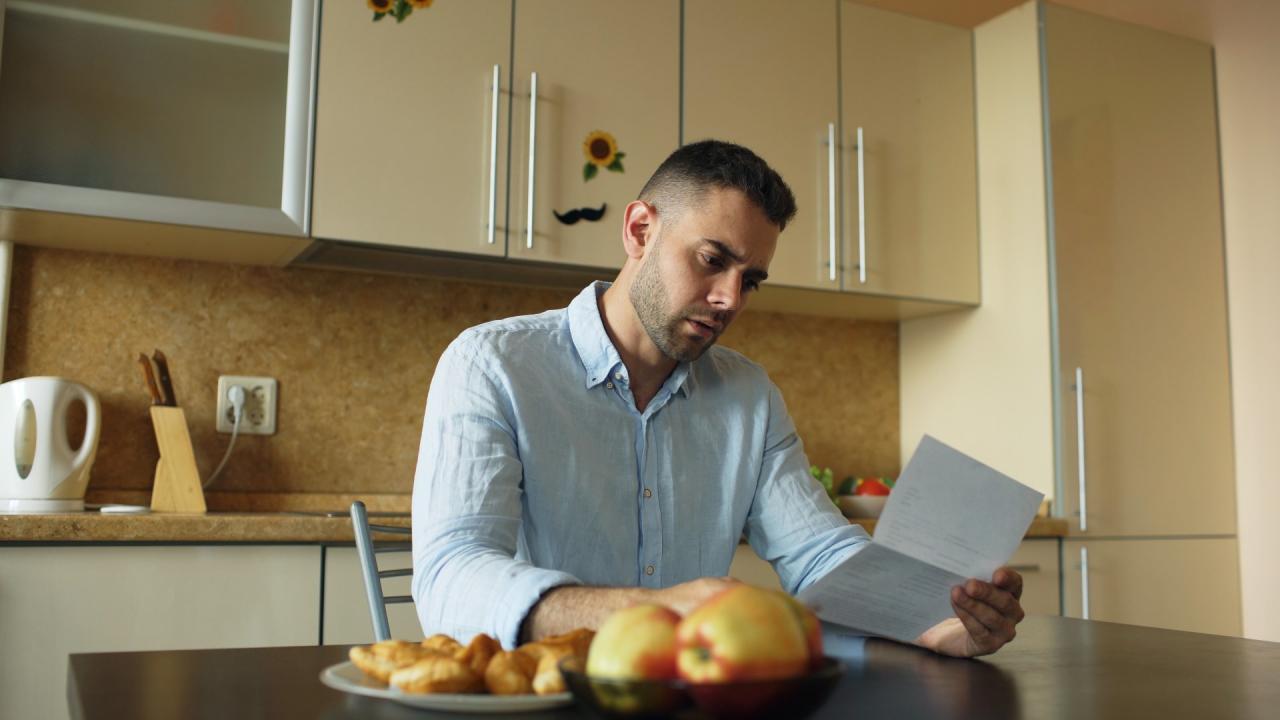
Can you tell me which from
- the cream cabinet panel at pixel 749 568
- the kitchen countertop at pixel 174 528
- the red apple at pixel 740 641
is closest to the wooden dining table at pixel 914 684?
the red apple at pixel 740 641

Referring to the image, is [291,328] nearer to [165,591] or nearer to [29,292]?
[29,292]

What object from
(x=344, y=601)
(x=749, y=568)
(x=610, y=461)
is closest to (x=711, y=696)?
(x=610, y=461)

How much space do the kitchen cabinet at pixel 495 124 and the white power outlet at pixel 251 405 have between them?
46 centimetres

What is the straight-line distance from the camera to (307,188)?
2.17m

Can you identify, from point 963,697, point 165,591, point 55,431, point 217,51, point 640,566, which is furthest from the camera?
point 217,51

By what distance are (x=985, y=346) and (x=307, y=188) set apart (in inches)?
68.3

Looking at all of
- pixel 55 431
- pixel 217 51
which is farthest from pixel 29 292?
pixel 217 51

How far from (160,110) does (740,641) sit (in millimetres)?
1924

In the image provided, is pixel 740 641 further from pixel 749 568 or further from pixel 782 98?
pixel 782 98

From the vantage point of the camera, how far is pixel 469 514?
1.18 meters

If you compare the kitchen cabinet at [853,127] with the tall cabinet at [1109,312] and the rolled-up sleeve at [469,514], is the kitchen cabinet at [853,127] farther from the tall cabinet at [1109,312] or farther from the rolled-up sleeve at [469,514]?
the rolled-up sleeve at [469,514]

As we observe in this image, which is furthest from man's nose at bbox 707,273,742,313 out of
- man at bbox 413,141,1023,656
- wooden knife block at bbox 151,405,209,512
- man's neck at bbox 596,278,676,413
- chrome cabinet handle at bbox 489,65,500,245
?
wooden knife block at bbox 151,405,209,512

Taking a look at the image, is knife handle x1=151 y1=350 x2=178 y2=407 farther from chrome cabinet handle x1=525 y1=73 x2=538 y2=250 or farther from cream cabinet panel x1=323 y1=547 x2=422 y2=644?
chrome cabinet handle x1=525 y1=73 x2=538 y2=250

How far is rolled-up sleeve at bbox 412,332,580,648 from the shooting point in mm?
1012
